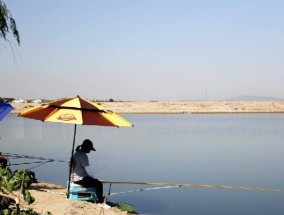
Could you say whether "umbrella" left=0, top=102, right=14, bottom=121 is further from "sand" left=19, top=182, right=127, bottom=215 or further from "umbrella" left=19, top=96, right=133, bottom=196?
"sand" left=19, top=182, right=127, bottom=215

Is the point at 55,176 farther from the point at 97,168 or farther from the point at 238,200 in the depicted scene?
the point at 238,200

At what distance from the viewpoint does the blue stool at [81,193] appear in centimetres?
841

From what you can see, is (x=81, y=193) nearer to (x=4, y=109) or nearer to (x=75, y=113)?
(x=75, y=113)

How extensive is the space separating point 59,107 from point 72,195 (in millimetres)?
1984

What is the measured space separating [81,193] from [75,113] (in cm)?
187

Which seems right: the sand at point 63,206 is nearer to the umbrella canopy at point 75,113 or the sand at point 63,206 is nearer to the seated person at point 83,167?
the seated person at point 83,167

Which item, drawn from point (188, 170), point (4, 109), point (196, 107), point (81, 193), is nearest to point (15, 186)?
point (81, 193)

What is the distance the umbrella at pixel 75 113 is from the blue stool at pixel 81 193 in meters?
1.61

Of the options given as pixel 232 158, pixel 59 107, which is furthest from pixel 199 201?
pixel 232 158

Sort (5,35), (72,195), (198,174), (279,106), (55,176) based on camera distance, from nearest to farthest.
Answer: (72,195) < (5,35) < (55,176) < (198,174) < (279,106)

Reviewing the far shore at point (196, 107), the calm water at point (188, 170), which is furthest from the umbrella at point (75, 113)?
the far shore at point (196, 107)

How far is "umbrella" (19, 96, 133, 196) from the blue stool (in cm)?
161

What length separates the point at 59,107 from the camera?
25.8 feet

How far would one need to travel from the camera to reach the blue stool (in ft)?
27.6
